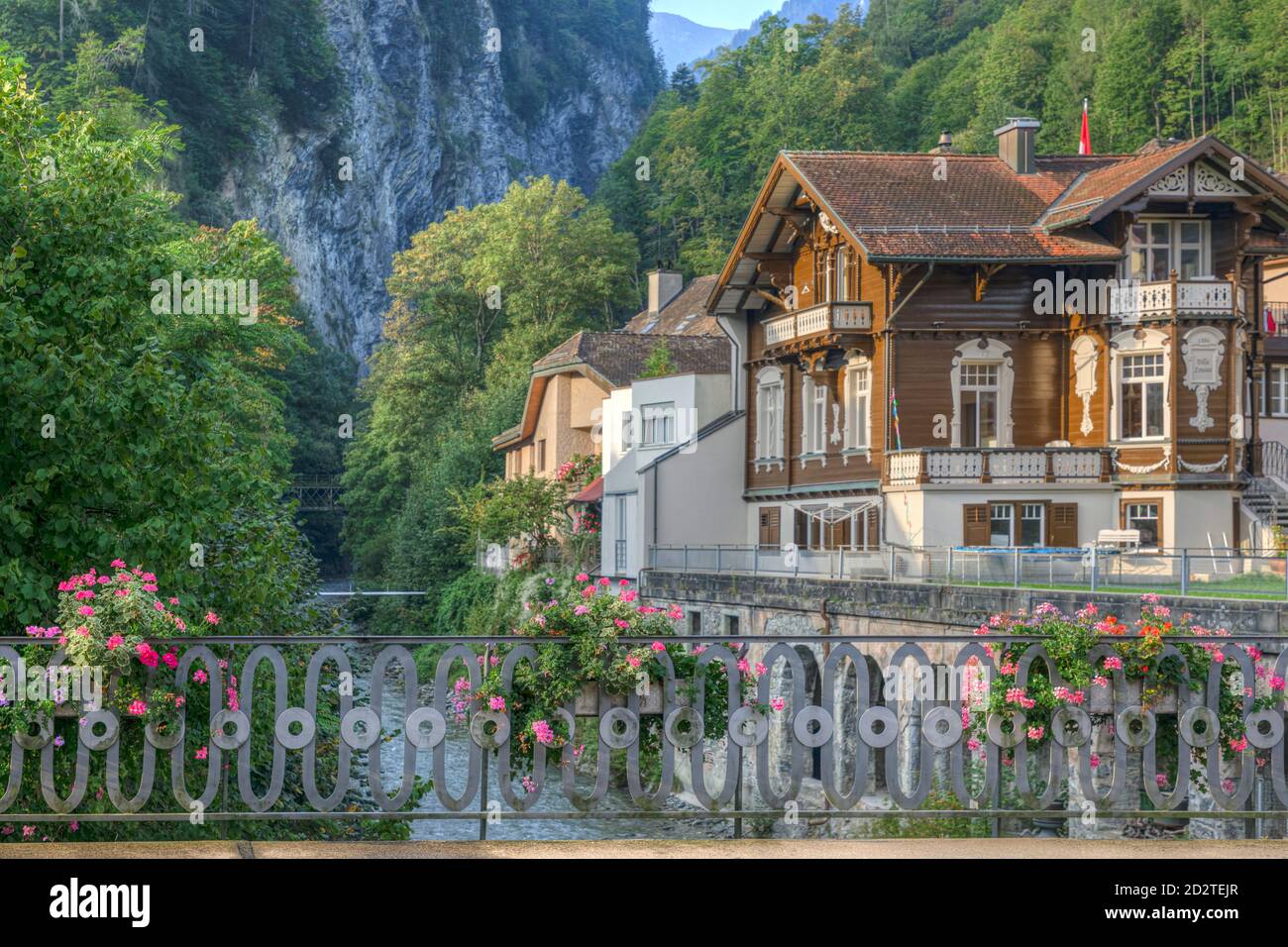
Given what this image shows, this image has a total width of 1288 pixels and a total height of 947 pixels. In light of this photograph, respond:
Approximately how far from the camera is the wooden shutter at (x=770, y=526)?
49.5 metres

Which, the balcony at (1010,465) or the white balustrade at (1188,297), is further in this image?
the balcony at (1010,465)

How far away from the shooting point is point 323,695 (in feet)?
66.6

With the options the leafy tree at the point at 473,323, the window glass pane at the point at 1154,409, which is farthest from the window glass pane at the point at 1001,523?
the leafy tree at the point at 473,323

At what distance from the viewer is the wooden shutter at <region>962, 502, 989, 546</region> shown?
40688mm

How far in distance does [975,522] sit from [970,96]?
7415 centimetres

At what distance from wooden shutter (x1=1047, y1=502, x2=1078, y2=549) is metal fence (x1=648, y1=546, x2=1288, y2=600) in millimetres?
7953

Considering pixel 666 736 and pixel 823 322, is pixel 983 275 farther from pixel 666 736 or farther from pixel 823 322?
pixel 666 736

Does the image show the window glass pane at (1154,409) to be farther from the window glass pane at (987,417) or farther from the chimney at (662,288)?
the chimney at (662,288)

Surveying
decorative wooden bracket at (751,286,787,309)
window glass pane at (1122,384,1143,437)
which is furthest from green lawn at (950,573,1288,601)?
decorative wooden bracket at (751,286,787,309)

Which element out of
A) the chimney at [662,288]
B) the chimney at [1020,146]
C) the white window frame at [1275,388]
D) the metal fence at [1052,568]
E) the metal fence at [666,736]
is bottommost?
the metal fence at [666,736]

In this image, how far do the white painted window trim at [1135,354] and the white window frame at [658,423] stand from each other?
582 inches
